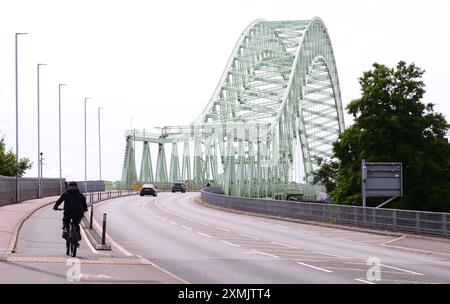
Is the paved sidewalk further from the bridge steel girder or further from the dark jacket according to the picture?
the bridge steel girder

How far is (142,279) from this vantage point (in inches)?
632

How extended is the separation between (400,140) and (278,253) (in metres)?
38.3

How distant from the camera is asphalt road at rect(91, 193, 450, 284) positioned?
17.8 meters

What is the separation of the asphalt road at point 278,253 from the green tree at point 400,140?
1909 cm

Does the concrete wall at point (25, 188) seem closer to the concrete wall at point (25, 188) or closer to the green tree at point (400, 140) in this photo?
the concrete wall at point (25, 188)

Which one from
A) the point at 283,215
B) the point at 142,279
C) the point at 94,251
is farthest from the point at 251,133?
the point at 142,279

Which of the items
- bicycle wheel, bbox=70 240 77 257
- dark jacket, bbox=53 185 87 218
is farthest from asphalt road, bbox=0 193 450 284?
dark jacket, bbox=53 185 87 218

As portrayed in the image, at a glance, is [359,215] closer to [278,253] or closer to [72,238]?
[278,253]

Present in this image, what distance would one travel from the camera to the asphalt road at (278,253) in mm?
17828

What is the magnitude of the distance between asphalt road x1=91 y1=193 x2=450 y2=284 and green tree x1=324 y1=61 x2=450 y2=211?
→ 19.1 m

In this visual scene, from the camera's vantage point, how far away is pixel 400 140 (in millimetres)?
61406

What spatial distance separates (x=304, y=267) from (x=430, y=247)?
30.9 feet

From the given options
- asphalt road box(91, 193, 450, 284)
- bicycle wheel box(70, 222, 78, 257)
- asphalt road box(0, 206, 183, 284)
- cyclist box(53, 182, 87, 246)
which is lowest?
asphalt road box(91, 193, 450, 284)

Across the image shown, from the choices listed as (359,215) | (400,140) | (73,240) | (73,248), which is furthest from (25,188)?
(73,240)
